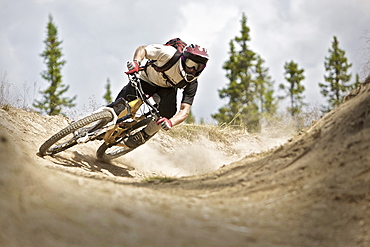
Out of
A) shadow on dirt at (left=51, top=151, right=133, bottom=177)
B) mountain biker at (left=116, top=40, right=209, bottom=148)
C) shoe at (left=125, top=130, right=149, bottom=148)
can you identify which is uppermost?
mountain biker at (left=116, top=40, right=209, bottom=148)

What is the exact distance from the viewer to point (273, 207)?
3.73 m

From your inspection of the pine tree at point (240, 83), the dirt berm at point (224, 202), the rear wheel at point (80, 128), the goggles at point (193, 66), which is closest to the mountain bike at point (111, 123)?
the rear wheel at point (80, 128)

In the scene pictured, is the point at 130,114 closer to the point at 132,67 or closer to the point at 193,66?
the point at 132,67

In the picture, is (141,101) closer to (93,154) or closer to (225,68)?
(93,154)

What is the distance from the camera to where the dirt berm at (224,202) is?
2803mm

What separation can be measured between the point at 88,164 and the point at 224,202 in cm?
481

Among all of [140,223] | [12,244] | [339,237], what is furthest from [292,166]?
[12,244]

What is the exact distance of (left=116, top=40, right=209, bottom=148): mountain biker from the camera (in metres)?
6.81

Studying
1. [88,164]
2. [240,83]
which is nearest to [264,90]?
[240,83]

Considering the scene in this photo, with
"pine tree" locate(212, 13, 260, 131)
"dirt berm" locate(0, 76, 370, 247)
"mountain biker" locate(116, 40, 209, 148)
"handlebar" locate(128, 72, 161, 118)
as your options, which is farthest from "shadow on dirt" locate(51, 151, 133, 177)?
"pine tree" locate(212, 13, 260, 131)

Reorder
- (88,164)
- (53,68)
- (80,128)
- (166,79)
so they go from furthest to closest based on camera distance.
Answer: (53,68), (88,164), (166,79), (80,128)

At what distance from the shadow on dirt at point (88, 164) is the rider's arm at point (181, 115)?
6.01ft

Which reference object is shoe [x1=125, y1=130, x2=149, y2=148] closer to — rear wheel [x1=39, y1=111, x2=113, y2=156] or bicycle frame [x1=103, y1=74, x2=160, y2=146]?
bicycle frame [x1=103, y1=74, x2=160, y2=146]

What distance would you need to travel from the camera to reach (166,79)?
7.23 m
